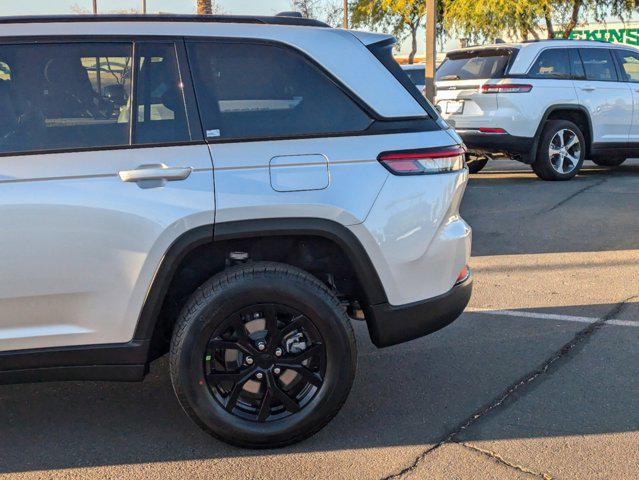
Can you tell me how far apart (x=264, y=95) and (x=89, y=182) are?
0.85 meters

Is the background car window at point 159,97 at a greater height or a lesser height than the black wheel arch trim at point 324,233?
greater

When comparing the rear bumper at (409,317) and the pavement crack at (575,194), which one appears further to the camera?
the pavement crack at (575,194)

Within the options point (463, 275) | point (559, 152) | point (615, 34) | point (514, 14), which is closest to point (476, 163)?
point (559, 152)

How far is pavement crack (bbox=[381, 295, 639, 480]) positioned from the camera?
11.1 feet

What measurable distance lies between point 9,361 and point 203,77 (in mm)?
1463

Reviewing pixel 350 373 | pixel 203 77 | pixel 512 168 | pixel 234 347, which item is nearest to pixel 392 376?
pixel 350 373

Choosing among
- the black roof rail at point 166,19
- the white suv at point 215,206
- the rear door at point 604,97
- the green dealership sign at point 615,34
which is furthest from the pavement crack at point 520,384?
the green dealership sign at point 615,34

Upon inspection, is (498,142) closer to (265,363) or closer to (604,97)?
(604,97)

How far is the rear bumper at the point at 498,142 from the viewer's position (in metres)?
10.3

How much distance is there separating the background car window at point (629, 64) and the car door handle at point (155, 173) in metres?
9.68

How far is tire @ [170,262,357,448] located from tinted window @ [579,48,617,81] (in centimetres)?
887

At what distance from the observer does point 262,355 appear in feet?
11.1

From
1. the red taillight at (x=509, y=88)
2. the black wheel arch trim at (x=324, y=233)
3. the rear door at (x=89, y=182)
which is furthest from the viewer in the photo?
the red taillight at (x=509, y=88)

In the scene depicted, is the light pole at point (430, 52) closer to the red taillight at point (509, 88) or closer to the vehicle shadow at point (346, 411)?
the red taillight at point (509, 88)
